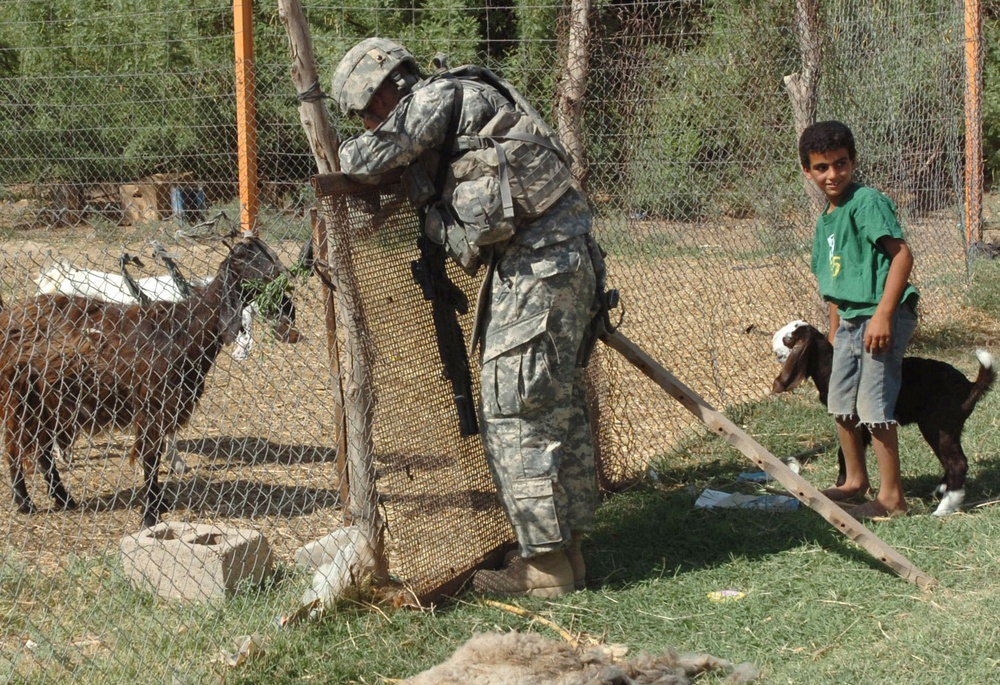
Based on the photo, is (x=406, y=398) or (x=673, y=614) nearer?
(x=673, y=614)

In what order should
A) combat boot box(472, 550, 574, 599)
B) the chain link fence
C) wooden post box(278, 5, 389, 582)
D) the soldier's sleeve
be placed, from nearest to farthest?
the soldier's sleeve
wooden post box(278, 5, 389, 582)
the chain link fence
combat boot box(472, 550, 574, 599)

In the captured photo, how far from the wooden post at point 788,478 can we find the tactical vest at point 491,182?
2.54 feet

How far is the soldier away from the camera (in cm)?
402

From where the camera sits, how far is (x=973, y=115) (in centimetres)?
948

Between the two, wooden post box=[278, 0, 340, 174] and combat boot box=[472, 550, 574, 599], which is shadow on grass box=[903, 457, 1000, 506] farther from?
wooden post box=[278, 0, 340, 174]

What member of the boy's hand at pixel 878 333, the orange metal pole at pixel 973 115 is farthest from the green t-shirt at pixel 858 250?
the orange metal pole at pixel 973 115

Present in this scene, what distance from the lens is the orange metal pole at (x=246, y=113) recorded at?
24.4 ft

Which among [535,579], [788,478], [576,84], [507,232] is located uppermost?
[576,84]

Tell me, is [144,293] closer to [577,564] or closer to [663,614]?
[577,564]

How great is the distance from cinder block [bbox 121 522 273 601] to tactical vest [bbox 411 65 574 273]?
1.57 m

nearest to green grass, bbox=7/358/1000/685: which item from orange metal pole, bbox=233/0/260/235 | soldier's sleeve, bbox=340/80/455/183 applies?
soldier's sleeve, bbox=340/80/455/183

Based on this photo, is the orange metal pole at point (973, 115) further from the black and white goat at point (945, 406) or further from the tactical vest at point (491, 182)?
the tactical vest at point (491, 182)

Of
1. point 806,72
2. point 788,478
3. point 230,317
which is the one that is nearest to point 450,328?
point 788,478

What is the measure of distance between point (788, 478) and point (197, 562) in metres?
2.51
